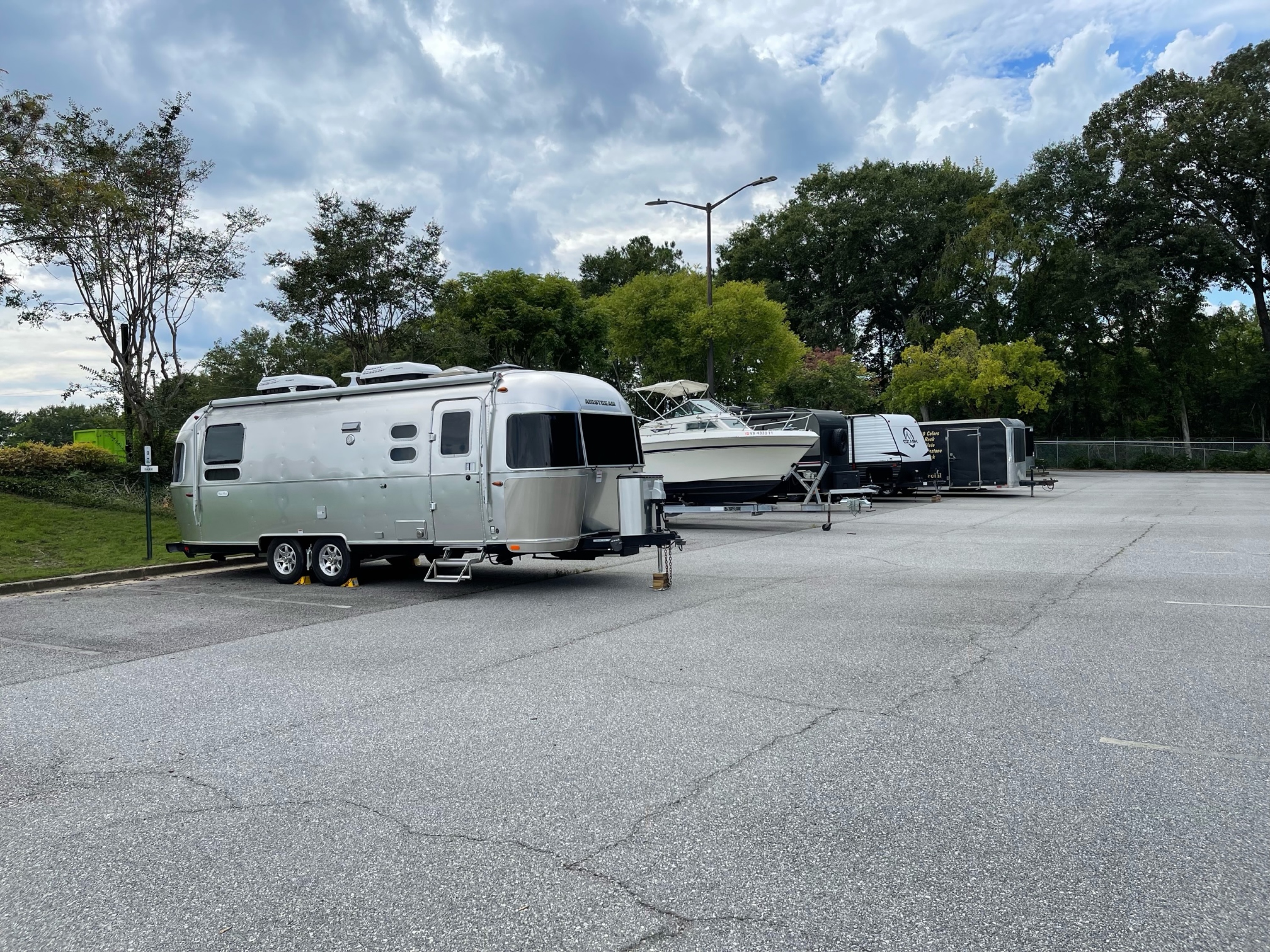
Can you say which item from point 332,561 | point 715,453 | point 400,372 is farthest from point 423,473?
point 715,453

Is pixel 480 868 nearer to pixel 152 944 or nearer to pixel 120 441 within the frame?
pixel 152 944

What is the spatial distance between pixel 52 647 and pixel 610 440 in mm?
6494

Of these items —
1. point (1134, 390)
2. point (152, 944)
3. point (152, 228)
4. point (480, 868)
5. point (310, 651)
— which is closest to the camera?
point (152, 944)

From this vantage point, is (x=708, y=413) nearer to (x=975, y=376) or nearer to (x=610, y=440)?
(x=610, y=440)

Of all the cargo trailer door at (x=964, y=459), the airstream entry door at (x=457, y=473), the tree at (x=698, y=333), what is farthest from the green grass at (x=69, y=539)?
the cargo trailer door at (x=964, y=459)

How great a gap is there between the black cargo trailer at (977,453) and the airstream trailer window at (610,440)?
66.1ft

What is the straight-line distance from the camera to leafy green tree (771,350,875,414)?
45188mm

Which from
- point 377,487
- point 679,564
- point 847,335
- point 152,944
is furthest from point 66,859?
point 847,335

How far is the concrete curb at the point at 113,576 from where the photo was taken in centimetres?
1227

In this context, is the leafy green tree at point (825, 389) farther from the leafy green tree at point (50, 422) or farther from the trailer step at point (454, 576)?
the leafy green tree at point (50, 422)

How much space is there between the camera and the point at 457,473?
11477 millimetres

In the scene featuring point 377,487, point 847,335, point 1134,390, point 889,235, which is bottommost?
point 377,487

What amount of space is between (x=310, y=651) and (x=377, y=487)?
4.02 m

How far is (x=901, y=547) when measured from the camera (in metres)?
15.9
